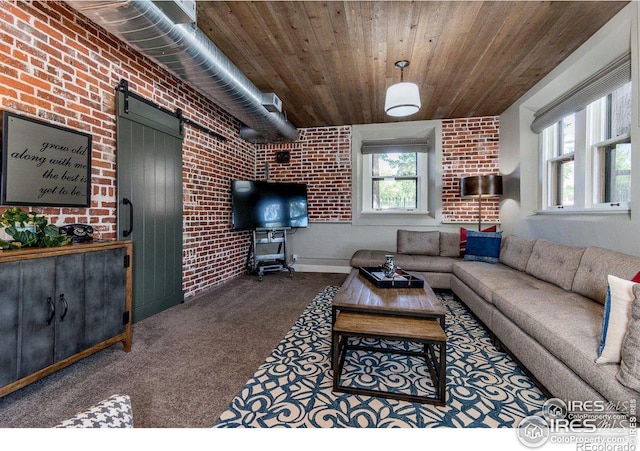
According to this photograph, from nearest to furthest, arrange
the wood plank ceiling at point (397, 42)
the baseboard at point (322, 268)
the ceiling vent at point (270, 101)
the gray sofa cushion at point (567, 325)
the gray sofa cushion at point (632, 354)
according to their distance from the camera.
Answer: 1. the gray sofa cushion at point (632, 354)
2. the gray sofa cushion at point (567, 325)
3. the wood plank ceiling at point (397, 42)
4. the ceiling vent at point (270, 101)
5. the baseboard at point (322, 268)

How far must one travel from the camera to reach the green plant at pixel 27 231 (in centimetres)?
164

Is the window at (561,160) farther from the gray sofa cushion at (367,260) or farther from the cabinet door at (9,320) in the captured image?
the cabinet door at (9,320)

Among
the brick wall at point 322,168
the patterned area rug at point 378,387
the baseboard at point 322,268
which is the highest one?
the brick wall at point 322,168

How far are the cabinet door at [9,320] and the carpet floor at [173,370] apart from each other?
0.23m

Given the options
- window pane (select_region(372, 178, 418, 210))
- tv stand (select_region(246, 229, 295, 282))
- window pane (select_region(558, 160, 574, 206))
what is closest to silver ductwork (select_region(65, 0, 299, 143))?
tv stand (select_region(246, 229, 295, 282))

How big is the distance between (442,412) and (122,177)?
3.01m

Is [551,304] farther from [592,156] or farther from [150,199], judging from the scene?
[150,199]

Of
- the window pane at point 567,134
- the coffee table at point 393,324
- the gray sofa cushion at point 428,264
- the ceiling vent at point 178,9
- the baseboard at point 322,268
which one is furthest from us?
the baseboard at point 322,268

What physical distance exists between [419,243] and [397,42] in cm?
271

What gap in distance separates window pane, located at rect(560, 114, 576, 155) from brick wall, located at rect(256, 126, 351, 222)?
2.93 meters

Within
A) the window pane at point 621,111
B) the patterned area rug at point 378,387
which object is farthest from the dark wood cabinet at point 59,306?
the window pane at point 621,111

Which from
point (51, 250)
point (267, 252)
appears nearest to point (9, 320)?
point (51, 250)

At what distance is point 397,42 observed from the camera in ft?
8.87

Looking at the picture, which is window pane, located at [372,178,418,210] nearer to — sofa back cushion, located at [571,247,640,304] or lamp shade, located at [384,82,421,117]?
lamp shade, located at [384,82,421,117]
